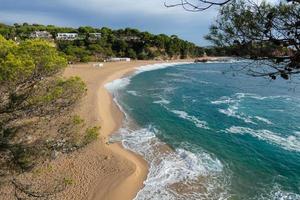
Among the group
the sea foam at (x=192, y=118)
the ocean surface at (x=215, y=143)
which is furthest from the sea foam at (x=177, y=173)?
the sea foam at (x=192, y=118)

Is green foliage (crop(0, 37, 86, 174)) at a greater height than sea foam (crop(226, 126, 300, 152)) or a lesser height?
greater

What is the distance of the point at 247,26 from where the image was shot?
5.94m

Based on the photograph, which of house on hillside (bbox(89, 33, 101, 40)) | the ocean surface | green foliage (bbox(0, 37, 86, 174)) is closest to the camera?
green foliage (bbox(0, 37, 86, 174))

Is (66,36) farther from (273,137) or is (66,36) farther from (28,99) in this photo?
Result: (28,99)

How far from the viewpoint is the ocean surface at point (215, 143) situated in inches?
744

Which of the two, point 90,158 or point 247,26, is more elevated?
point 247,26

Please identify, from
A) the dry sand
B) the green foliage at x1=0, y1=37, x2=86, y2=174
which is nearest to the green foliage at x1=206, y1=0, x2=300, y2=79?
the green foliage at x1=0, y1=37, x2=86, y2=174

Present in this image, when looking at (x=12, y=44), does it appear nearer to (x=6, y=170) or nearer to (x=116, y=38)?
(x=6, y=170)

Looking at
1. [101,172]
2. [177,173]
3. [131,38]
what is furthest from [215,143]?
[131,38]

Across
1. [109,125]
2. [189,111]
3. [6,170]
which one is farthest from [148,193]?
[189,111]

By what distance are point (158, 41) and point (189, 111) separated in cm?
8273

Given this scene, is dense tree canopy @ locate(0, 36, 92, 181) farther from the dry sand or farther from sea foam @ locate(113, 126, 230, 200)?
sea foam @ locate(113, 126, 230, 200)

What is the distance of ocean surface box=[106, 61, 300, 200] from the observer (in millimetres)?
18906

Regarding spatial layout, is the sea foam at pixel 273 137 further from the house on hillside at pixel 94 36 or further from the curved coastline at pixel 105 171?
the house on hillside at pixel 94 36
